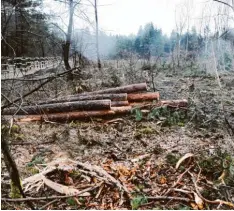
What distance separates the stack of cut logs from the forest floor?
19 centimetres

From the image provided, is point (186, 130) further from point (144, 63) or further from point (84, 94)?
point (144, 63)

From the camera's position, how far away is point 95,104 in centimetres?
515

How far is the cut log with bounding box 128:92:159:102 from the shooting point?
18.4 ft

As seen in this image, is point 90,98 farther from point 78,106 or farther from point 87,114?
point 87,114

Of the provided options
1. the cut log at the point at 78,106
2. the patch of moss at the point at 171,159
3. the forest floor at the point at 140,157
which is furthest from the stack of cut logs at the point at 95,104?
the patch of moss at the point at 171,159

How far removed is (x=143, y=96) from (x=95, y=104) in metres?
1.04

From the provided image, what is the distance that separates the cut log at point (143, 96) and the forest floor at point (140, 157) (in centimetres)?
24

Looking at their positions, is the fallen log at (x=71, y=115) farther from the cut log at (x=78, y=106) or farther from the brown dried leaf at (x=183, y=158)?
the brown dried leaf at (x=183, y=158)

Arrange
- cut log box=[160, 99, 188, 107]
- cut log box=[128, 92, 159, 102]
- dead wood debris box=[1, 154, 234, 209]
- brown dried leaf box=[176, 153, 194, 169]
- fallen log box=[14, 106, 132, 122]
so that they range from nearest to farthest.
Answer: dead wood debris box=[1, 154, 234, 209]
brown dried leaf box=[176, 153, 194, 169]
fallen log box=[14, 106, 132, 122]
cut log box=[160, 99, 188, 107]
cut log box=[128, 92, 159, 102]

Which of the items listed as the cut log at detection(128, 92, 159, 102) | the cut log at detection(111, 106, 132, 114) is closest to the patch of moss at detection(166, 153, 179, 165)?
the cut log at detection(111, 106, 132, 114)

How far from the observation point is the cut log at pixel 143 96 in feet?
18.4

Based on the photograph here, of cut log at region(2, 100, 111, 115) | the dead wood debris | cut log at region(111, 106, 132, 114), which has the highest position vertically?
cut log at region(2, 100, 111, 115)

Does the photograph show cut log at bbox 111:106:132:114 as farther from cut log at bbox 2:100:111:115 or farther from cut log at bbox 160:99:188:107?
cut log at bbox 160:99:188:107

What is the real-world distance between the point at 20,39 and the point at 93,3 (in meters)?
2.46
